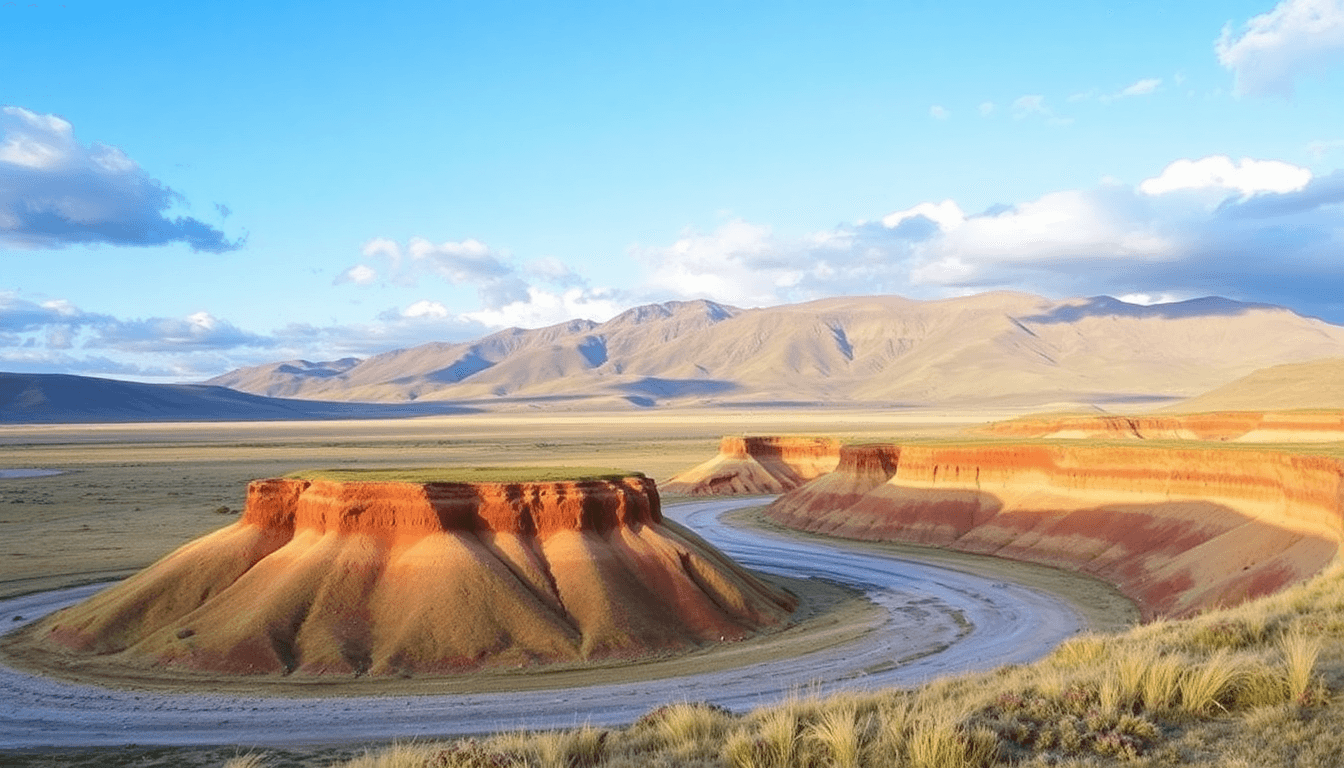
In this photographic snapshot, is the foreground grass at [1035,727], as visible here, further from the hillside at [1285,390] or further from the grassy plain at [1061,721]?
the hillside at [1285,390]

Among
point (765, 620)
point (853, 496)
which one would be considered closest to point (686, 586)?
point (765, 620)

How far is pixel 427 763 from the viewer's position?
500 inches

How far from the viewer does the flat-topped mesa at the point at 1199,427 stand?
7906 cm

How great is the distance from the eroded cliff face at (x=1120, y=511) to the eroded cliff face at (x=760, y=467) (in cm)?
1562

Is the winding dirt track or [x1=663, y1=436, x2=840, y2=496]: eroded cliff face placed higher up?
[x1=663, y1=436, x2=840, y2=496]: eroded cliff face

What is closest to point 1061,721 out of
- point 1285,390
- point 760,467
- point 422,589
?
point 422,589

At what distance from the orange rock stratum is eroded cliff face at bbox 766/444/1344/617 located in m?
16.6

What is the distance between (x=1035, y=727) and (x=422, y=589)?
24.3 m

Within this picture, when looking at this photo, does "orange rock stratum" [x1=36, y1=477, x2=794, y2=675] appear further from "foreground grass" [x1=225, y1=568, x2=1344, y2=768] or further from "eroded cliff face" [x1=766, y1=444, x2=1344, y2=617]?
"foreground grass" [x1=225, y1=568, x2=1344, y2=768]

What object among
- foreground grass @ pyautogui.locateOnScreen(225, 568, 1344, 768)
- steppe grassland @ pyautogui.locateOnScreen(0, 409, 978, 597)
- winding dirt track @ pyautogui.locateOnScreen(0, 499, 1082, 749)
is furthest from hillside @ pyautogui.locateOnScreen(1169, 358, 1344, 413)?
foreground grass @ pyautogui.locateOnScreen(225, 568, 1344, 768)

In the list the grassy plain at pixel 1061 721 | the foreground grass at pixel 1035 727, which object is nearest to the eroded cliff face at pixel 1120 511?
the grassy plain at pixel 1061 721

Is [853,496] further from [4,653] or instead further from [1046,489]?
[4,653]

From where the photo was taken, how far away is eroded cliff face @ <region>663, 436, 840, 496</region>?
93.6 metres

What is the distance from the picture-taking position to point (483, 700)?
27250 mm
